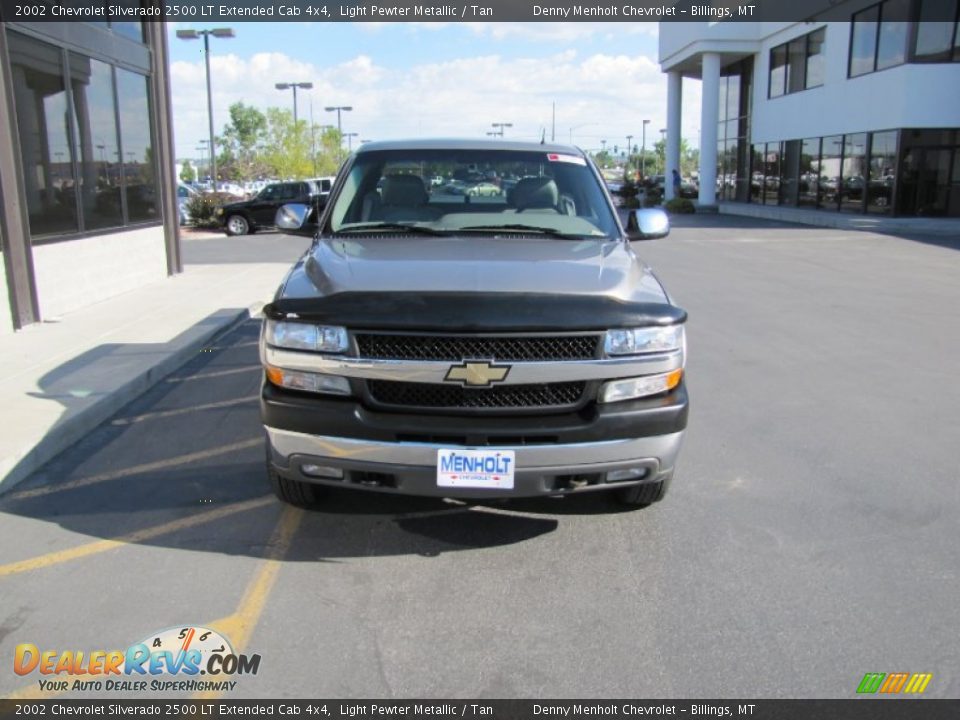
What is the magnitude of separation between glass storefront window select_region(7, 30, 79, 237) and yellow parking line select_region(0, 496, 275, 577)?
20.4ft

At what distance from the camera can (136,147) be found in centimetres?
1274

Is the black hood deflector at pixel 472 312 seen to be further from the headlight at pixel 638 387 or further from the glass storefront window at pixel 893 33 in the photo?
the glass storefront window at pixel 893 33

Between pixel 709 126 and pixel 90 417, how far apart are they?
36.4m

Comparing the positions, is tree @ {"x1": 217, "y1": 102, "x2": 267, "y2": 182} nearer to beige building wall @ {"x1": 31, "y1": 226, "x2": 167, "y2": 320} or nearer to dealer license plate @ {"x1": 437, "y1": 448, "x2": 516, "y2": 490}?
beige building wall @ {"x1": 31, "y1": 226, "x2": 167, "y2": 320}

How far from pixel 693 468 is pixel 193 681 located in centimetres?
313

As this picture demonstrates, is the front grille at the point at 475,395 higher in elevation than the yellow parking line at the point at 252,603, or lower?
higher

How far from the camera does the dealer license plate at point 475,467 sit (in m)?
3.46

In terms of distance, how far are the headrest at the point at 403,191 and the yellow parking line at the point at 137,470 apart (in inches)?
71.3

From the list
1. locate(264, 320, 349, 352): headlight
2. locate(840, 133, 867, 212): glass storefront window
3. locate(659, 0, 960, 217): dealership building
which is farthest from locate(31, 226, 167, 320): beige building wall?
locate(840, 133, 867, 212): glass storefront window

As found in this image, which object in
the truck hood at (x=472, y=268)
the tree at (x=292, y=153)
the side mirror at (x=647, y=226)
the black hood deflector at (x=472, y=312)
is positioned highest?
the tree at (x=292, y=153)

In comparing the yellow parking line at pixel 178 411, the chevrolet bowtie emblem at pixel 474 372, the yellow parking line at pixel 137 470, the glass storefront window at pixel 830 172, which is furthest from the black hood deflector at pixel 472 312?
the glass storefront window at pixel 830 172

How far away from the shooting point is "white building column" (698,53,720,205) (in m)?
37.4
